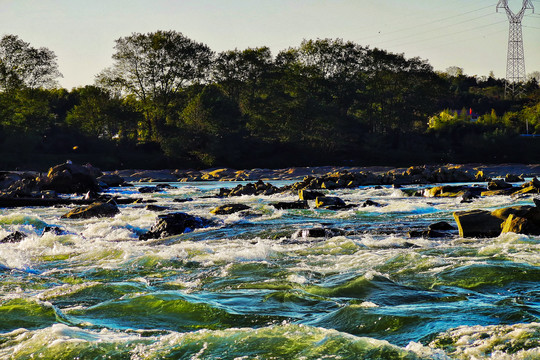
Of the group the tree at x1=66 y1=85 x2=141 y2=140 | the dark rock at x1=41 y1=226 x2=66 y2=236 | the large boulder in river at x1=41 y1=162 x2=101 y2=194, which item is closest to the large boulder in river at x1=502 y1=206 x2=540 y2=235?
the dark rock at x1=41 y1=226 x2=66 y2=236

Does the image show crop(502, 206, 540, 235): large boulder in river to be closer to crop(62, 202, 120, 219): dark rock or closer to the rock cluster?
the rock cluster

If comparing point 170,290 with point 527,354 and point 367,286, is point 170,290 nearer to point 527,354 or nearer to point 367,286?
point 367,286

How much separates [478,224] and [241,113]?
237ft

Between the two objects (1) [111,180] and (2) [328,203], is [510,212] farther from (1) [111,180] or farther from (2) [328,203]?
(1) [111,180]

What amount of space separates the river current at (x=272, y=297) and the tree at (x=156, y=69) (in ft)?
220

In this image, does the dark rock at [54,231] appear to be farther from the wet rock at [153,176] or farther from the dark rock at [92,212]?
the wet rock at [153,176]

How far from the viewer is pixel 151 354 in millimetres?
6117

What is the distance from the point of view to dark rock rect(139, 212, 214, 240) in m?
17.1

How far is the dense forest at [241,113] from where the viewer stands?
76750 millimetres

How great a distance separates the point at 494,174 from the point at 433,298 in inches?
2194

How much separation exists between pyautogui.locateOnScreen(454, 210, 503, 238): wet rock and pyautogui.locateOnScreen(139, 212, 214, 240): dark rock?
781cm

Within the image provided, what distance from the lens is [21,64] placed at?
259ft

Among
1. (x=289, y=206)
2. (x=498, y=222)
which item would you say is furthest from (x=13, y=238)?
(x=498, y=222)

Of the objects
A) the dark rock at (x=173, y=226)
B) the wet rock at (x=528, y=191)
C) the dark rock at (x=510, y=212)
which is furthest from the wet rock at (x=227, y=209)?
the wet rock at (x=528, y=191)
